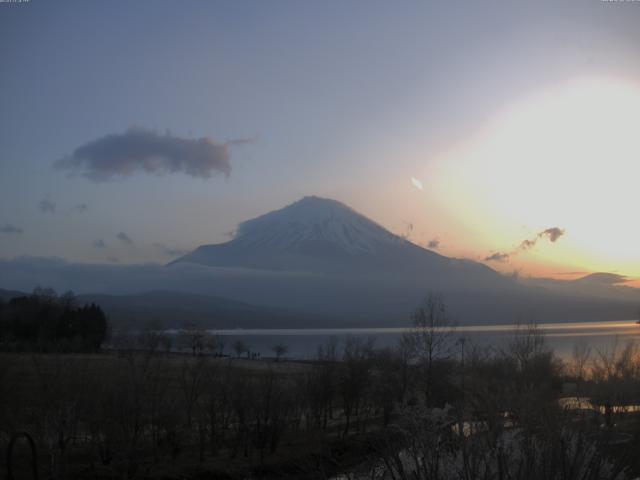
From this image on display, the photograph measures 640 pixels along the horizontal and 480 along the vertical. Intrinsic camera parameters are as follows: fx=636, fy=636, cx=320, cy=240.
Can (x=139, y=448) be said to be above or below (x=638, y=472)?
below

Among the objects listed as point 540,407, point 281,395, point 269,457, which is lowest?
point 269,457

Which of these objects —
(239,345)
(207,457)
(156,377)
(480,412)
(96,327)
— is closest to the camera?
(480,412)

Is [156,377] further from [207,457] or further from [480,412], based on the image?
[480,412]

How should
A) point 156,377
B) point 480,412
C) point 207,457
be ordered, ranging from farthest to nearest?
point 156,377 < point 207,457 < point 480,412

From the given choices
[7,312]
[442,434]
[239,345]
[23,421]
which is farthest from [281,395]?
[239,345]

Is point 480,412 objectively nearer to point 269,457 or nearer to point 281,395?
point 269,457

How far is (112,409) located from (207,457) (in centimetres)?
401

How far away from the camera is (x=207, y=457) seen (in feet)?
73.6

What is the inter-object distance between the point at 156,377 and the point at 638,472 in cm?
1823

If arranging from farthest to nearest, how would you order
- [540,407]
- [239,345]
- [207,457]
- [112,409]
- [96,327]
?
[239,345], [96,327], [207,457], [112,409], [540,407]

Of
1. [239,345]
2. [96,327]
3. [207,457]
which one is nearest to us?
[207,457]

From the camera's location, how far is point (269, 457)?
2277 centimetres

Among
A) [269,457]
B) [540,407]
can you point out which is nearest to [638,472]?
[540,407]

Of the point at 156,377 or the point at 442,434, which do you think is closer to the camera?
the point at 442,434
